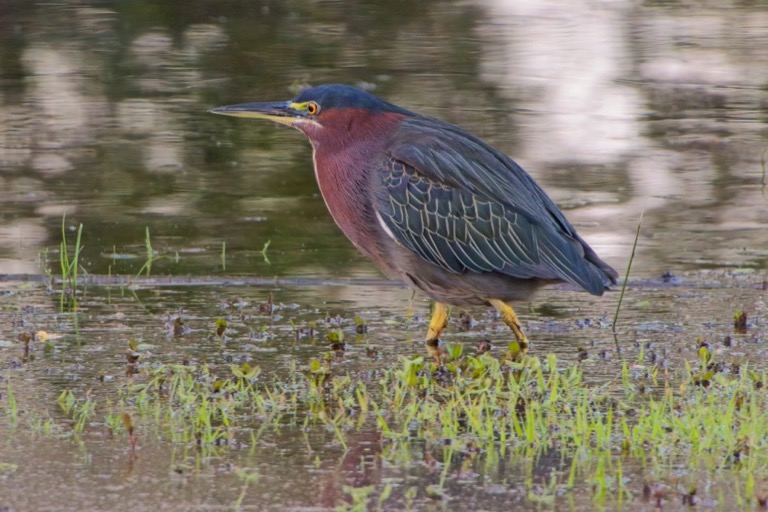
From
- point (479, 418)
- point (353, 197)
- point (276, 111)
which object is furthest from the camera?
point (276, 111)

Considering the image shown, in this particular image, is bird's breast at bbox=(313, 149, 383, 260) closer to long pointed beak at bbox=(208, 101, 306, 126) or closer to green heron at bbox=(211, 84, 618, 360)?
green heron at bbox=(211, 84, 618, 360)

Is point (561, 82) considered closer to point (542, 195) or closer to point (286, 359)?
point (542, 195)

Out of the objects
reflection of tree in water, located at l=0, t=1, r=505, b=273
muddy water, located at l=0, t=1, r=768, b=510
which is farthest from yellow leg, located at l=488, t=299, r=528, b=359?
reflection of tree in water, located at l=0, t=1, r=505, b=273

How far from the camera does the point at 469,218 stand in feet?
21.2

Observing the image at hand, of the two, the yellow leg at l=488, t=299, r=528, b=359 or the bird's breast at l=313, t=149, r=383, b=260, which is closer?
the yellow leg at l=488, t=299, r=528, b=359

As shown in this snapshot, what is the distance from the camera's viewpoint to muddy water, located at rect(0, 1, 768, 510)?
4566 millimetres

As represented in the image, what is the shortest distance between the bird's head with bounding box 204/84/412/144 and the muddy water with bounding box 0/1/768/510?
834 millimetres

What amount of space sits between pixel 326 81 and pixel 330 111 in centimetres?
542

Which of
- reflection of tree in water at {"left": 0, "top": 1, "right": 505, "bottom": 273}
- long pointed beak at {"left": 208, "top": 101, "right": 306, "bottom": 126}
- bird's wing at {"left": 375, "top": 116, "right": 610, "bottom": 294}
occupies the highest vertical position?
long pointed beak at {"left": 208, "top": 101, "right": 306, "bottom": 126}

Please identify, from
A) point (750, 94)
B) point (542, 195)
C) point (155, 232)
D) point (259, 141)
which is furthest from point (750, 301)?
point (750, 94)

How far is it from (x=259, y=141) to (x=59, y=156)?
140cm

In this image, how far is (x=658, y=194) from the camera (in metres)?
9.10

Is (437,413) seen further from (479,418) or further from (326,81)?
(326,81)

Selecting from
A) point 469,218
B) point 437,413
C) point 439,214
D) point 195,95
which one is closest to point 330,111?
point 439,214
